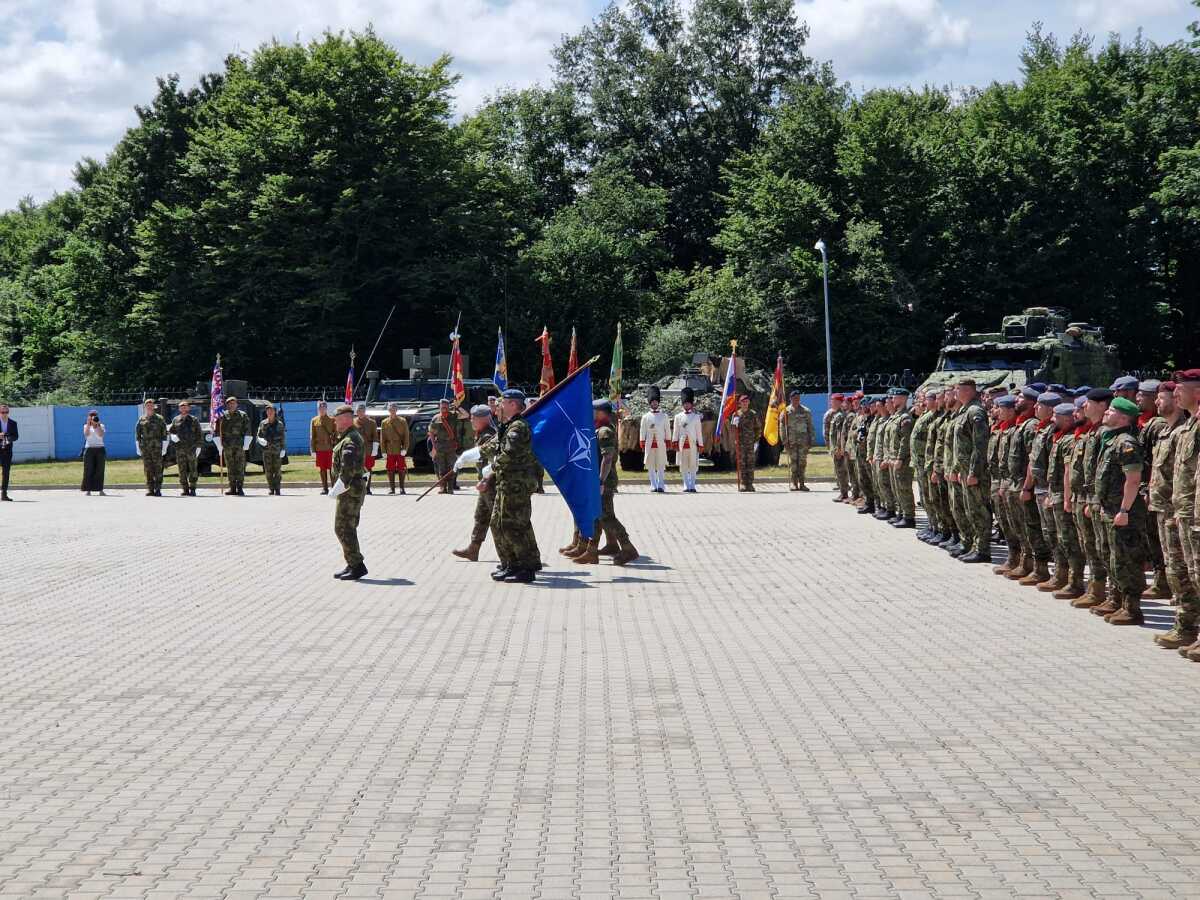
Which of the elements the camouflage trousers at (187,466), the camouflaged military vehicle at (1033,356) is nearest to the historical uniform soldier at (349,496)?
the camouflage trousers at (187,466)

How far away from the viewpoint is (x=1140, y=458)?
11188 millimetres

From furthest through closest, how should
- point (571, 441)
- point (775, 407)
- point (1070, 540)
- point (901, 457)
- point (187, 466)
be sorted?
point (775, 407) → point (187, 466) → point (901, 457) → point (571, 441) → point (1070, 540)

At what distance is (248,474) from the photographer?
1452 inches

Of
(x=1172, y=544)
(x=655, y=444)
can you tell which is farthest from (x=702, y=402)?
(x=1172, y=544)

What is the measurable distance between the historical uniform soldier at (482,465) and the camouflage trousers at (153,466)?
1453 centimetres

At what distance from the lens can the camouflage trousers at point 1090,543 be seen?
40.2 feet

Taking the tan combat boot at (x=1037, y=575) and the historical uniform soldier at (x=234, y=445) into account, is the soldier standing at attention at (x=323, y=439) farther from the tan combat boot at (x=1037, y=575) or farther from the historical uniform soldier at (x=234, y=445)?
the tan combat boot at (x=1037, y=575)

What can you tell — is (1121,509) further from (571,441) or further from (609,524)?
(609,524)

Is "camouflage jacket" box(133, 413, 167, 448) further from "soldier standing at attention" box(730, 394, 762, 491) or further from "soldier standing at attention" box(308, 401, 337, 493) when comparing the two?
"soldier standing at attention" box(730, 394, 762, 491)


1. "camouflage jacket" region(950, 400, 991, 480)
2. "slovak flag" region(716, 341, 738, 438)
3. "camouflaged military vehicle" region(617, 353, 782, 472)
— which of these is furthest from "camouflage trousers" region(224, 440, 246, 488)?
"camouflage jacket" region(950, 400, 991, 480)

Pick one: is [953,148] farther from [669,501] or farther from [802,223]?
[669,501]

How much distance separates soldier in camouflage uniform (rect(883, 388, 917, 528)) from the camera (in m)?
19.7

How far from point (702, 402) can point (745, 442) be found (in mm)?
3712

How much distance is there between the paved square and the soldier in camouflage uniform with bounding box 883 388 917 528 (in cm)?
496
